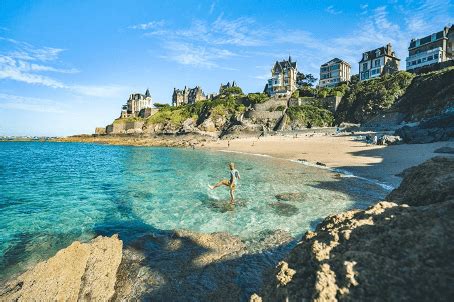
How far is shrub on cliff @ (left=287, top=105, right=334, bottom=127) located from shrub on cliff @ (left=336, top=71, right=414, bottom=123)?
2373 mm

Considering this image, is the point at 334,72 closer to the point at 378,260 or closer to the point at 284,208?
the point at 284,208

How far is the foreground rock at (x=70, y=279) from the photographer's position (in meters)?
5.54

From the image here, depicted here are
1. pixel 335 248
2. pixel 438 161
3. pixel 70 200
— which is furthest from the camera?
pixel 70 200

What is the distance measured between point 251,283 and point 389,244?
12.7ft

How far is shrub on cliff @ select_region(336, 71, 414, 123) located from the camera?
2313 inches

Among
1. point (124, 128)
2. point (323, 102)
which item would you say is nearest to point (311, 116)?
point (323, 102)

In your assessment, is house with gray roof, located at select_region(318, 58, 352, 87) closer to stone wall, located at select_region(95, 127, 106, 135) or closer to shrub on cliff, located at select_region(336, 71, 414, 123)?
shrub on cliff, located at select_region(336, 71, 414, 123)

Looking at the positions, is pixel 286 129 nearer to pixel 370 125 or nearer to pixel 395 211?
pixel 370 125

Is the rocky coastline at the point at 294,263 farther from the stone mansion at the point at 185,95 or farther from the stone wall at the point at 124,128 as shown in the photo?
the stone mansion at the point at 185,95

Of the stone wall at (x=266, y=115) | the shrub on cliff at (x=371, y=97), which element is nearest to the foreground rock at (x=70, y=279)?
the shrub on cliff at (x=371, y=97)

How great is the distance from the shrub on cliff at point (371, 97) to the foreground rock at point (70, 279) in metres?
64.6

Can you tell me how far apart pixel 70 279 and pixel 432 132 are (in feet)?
126

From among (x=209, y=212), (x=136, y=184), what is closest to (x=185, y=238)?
(x=209, y=212)

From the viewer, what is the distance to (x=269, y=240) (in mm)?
8742
